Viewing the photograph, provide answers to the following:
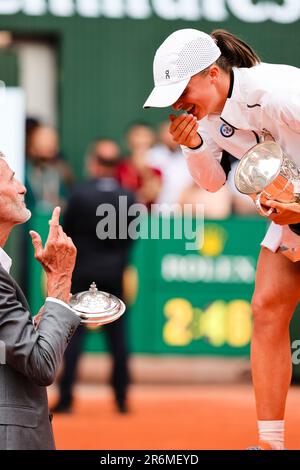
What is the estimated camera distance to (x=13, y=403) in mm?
3354

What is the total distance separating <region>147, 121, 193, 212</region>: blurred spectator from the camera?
9.27m

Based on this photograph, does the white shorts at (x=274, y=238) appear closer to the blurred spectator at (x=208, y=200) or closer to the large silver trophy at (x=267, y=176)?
the large silver trophy at (x=267, y=176)

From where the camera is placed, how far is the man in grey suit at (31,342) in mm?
3301

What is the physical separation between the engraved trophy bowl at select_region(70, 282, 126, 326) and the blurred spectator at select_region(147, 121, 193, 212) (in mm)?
5398

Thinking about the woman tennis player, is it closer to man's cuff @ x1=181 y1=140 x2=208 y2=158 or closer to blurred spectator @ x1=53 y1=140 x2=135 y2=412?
man's cuff @ x1=181 y1=140 x2=208 y2=158

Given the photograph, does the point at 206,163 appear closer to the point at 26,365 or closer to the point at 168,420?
the point at 26,365

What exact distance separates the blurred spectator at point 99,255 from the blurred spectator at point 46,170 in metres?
1.27

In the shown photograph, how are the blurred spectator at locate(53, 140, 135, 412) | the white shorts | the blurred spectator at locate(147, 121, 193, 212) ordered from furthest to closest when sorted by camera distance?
the blurred spectator at locate(147, 121, 193, 212)
the blurred spectator at locate(53, 140, 135, 412)
the white shorts

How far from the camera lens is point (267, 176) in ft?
12.8

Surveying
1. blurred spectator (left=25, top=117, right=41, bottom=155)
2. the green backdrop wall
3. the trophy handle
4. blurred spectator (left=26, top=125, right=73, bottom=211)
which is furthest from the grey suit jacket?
the green backdrop wall

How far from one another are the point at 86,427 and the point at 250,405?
1.55 m

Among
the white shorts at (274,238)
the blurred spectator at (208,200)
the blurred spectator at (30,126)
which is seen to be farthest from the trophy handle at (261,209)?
the blurred spectator at (30,126)

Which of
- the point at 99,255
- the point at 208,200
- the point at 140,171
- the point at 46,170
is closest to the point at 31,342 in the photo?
the point at 99,255

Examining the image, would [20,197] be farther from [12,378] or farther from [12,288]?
[12,378]
